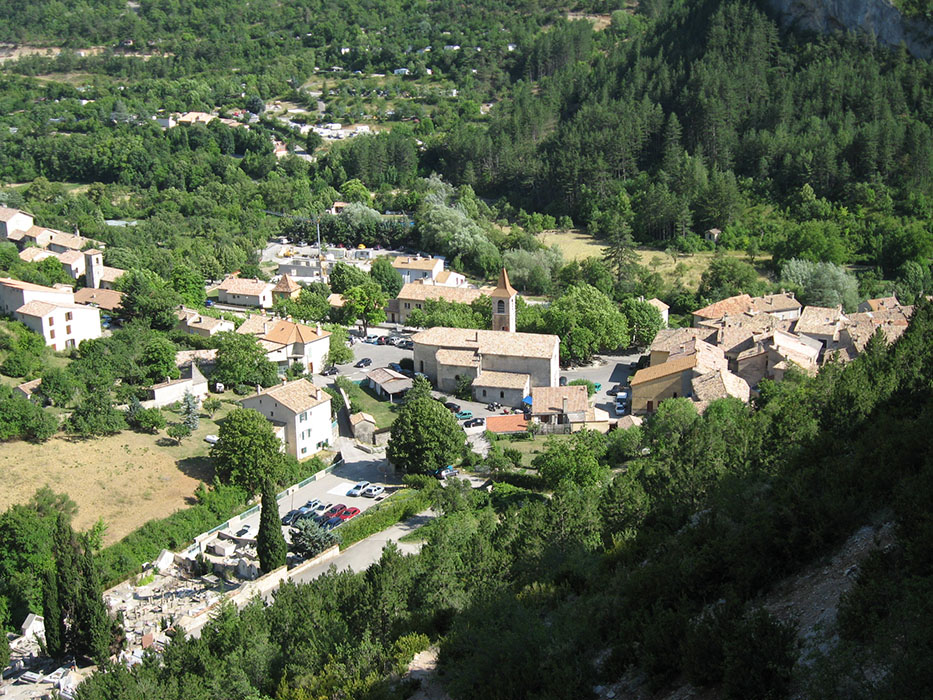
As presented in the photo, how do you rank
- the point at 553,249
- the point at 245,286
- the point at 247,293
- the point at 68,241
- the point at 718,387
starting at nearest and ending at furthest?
the point at 718,387, the point at 247,293, the point at 245,286, the point at 68,241, the point at 553,249

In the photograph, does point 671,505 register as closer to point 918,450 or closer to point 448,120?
point 918,450

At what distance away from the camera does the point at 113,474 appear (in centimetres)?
3253

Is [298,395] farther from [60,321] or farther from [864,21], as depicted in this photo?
[864,21]

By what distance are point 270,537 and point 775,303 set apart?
3342cm

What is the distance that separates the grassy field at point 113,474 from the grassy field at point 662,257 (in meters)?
35.0

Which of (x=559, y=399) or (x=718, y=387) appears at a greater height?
(x=718, y=387)

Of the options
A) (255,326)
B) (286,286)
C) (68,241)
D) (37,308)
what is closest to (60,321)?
(37,308)

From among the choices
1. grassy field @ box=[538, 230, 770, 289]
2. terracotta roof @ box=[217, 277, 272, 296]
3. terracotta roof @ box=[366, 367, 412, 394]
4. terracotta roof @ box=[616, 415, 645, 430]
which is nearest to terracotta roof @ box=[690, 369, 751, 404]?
terracotta roof @ box=[616, 415, 645, 430]

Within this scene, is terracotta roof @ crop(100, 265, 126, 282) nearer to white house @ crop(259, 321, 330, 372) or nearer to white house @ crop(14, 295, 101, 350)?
white house @ crop(14, 295, 101, 350)

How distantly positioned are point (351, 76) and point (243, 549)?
98.9m

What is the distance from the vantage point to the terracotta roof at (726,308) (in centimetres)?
4991

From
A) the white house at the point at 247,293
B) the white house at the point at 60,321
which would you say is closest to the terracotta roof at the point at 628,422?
the white house at the point at 60,321

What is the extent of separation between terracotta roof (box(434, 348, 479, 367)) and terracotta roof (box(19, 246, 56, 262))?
24.9 metres

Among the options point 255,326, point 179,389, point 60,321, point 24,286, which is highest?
point 24,286
